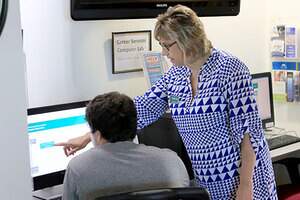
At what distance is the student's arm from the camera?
202cm

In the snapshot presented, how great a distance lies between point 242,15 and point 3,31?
238 cm

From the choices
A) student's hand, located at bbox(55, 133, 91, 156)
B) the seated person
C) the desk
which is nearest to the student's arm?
the seated person

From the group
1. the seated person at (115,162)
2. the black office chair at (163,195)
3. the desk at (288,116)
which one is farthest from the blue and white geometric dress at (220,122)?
the desk at (288,116)

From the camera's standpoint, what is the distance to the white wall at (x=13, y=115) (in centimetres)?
138

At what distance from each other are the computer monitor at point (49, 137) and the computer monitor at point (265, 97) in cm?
141

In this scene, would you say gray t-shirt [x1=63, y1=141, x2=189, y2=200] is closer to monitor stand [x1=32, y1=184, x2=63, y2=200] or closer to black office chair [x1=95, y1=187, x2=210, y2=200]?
black office chair [x1=95, y1=187, x2=210, y2=200]

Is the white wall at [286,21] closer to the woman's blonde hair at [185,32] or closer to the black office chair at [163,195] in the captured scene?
the woman's blonde hair at [185,32]

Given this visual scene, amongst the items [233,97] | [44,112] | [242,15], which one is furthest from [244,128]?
[242,15]

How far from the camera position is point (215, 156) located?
207 centimetres

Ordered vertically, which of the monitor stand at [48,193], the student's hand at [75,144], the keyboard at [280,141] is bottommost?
the monitor stand at [48,193]

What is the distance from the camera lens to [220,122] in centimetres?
203

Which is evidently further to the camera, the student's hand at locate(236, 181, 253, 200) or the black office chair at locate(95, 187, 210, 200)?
the student's hand at locate(236, 181, 253, 200)

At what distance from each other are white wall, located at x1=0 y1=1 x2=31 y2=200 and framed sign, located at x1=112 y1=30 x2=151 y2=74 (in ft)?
4.39

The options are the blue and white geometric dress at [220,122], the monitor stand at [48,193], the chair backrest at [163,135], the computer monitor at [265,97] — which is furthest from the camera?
the computer monitor at [265,97]
